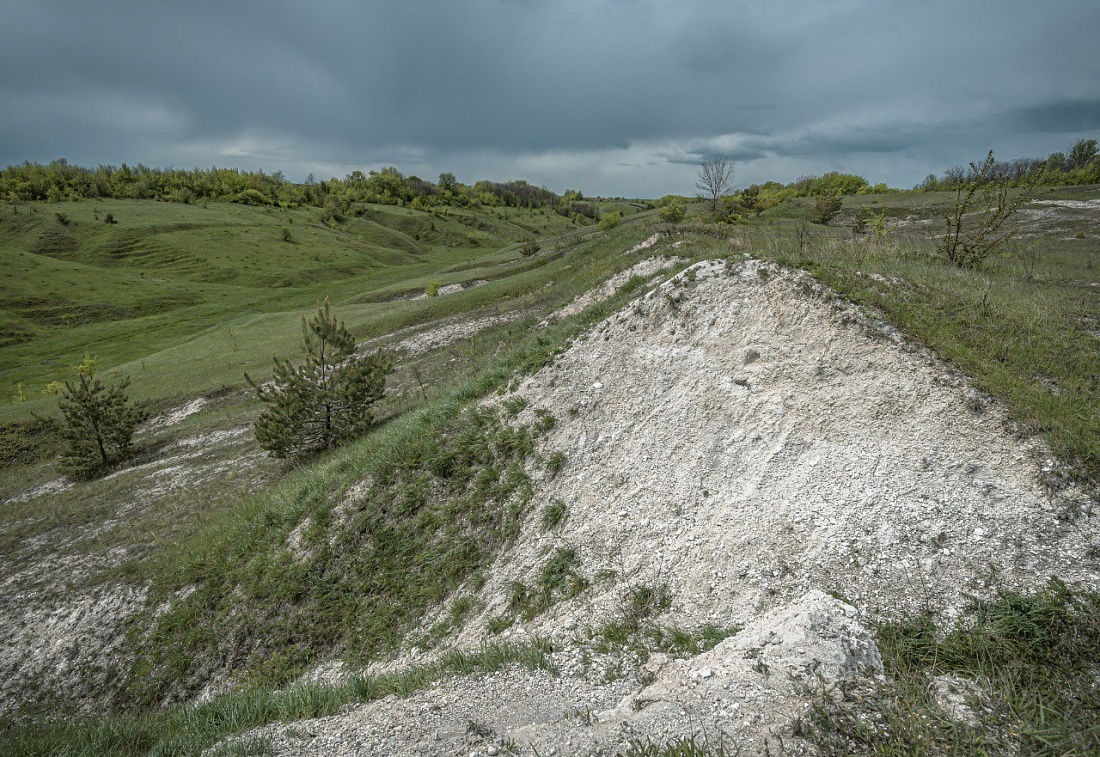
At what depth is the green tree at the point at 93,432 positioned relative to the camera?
22344mm

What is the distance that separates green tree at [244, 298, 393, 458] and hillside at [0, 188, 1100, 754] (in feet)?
8.38

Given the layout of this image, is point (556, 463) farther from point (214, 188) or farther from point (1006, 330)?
point (214, 188)

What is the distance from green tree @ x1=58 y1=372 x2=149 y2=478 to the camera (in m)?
22.3

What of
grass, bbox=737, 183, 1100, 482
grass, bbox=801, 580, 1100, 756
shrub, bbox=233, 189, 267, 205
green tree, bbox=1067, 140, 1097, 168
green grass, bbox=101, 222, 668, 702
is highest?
shrub, bbox=233, 189, 267, 205

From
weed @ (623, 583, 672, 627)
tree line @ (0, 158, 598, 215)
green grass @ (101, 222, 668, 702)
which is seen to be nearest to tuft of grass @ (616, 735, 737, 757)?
weed @ (623, 583, 672, 627)

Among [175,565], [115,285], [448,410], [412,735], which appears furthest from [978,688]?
[115,285]

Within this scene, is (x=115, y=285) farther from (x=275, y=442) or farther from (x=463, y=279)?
(x=275, y=442)

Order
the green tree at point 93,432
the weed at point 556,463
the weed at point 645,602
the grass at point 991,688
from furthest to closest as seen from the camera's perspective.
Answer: the green tree at point 93,432 → the weed at point 556,463 → the weed at point 645,602 → the grass at point 991,688

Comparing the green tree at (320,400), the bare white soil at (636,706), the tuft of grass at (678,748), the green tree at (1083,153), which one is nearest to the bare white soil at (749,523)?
the bare white soil at (636,706)

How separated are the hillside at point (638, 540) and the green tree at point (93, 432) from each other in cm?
917

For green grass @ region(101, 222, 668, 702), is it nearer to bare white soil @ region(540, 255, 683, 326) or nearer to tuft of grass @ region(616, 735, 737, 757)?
tuft of grass @ region(616, 735, 737, 757)

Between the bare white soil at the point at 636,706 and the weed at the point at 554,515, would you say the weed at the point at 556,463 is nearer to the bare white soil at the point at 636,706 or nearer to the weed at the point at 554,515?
the weed at the point at 554,515

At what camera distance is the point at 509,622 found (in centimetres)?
700

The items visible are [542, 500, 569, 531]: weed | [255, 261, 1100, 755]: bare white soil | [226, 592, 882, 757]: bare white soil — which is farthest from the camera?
[542, 500, 569, 531]: weed
